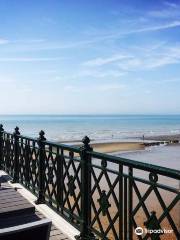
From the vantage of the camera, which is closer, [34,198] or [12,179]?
[34,198]

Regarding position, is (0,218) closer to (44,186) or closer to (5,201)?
(5,201)

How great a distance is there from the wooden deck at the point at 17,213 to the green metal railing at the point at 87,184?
37cm

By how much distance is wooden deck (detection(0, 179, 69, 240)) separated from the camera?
505 centimetres

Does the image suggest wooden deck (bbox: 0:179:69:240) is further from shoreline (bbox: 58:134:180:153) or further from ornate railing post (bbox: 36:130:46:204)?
shoreline (bbox: 58:134:180:153)

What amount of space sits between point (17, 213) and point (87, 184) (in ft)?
4.17

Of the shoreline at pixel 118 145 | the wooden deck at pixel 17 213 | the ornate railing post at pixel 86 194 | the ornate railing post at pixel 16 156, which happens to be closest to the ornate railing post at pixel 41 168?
the wooden deck at pixel 17 213

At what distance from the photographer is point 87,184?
500 cm

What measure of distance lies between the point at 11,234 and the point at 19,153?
6.39 meters

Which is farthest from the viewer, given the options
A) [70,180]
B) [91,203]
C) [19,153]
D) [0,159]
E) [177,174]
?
[0,159]

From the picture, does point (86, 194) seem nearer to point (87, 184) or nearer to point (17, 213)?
point (87, 184)

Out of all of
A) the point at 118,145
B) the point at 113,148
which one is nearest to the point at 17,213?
the point at 113,148

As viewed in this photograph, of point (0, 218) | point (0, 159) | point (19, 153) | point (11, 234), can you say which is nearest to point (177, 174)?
point (11, 234)

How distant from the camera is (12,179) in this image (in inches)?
339

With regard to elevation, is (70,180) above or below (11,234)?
below
